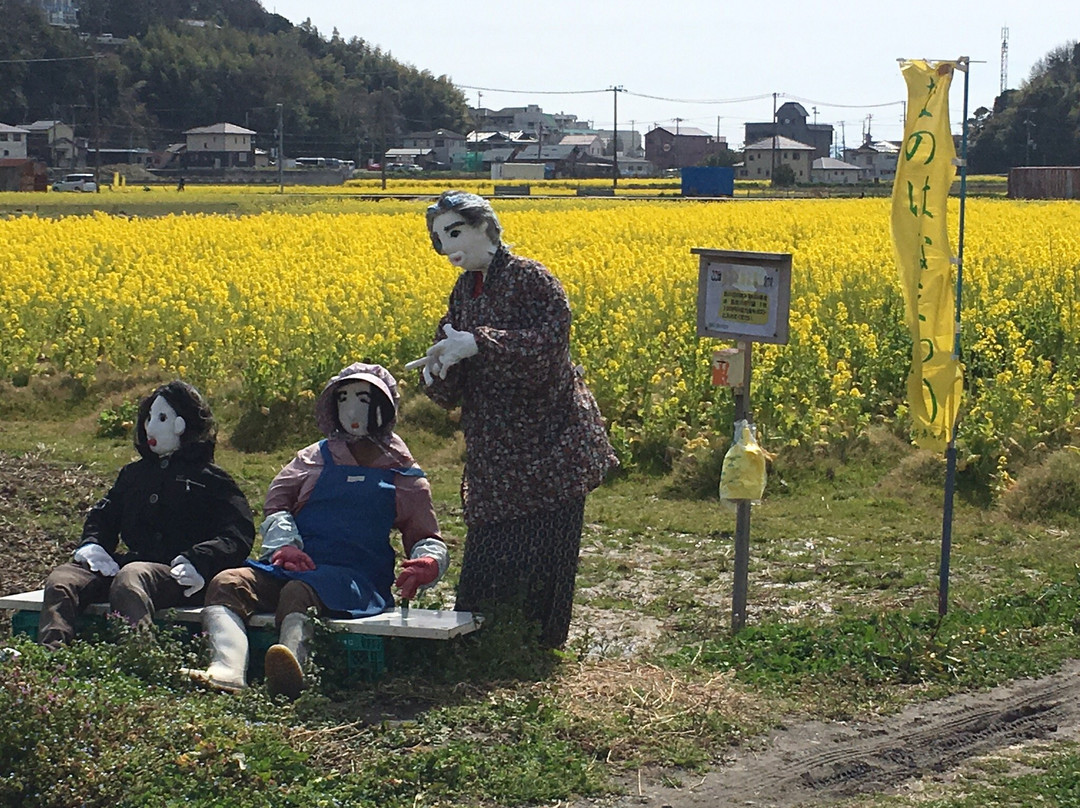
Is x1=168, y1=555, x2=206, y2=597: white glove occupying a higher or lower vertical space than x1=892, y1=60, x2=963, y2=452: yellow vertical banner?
lower

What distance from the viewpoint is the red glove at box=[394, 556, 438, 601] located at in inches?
225

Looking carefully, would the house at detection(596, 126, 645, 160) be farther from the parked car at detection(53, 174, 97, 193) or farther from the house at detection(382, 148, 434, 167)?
the parked car at detection(53, 174, 97, 193)

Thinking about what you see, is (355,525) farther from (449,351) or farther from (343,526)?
(449,351)

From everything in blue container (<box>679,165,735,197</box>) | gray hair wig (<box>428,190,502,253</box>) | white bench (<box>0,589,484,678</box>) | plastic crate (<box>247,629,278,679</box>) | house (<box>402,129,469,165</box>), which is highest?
house (<box>402,129,469,165</box>)

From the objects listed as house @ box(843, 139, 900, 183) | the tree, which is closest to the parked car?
the tree

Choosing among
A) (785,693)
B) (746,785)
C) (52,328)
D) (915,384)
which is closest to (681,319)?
(52,328)

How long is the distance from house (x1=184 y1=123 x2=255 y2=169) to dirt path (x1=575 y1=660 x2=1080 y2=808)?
8774 centimetres

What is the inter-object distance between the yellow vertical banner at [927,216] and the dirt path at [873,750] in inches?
53.9

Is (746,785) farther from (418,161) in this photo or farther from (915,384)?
(418,161)

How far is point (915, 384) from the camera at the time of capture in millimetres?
6438

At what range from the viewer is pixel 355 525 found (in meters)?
5.91

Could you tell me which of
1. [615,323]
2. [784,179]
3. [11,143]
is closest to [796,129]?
[784,179]

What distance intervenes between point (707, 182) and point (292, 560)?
5460 cm

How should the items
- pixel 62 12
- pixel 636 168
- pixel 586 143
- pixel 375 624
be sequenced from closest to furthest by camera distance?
pixel 375 624 → pixel 636 168 → pixel 586 143 → pixel 62 12
